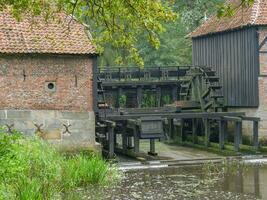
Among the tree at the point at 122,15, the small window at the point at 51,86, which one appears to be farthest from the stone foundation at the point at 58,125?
the tree at the point at 122,15

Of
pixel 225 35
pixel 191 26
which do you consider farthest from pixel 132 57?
pixel 191 26

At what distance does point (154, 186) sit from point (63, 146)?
500cm

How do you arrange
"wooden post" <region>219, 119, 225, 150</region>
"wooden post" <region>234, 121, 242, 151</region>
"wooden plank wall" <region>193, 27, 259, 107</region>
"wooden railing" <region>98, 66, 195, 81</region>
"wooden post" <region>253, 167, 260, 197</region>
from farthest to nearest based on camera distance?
"wooden railing" <region>98, 66, 195, 81</region>, "wooden plank wall" <region>193, 27, 259, 107</region>, "wooden post" <region>219, 119, 225, 150</region>, "wooden post" <region>234, 121, 242, 151</region>, "wooden post" <region>253, 167, 260, 197</region>

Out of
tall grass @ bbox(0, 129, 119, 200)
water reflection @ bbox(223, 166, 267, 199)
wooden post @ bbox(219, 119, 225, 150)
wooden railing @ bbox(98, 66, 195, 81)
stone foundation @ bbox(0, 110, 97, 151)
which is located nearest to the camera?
tall grass @ bbox(0, 129, 119, 200)

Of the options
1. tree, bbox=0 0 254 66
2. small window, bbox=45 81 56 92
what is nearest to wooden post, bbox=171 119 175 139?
small window, bbox=45 81 56 92

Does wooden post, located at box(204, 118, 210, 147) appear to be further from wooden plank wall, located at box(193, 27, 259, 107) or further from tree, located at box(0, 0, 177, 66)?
tree, located at box(0, 0, 177, 66)

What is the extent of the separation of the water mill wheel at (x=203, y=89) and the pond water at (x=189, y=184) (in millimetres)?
6554

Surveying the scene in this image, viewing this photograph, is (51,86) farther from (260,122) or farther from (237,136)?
(260,122)

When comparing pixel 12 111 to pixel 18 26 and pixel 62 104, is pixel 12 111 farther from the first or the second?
pixel 18 26

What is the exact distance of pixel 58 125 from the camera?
18.7 meters

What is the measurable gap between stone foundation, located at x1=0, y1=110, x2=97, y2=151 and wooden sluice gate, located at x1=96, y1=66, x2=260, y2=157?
2.53 feet

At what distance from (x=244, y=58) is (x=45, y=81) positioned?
868 centimetres

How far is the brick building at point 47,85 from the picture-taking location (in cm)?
1834

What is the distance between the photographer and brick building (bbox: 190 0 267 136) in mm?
22828
